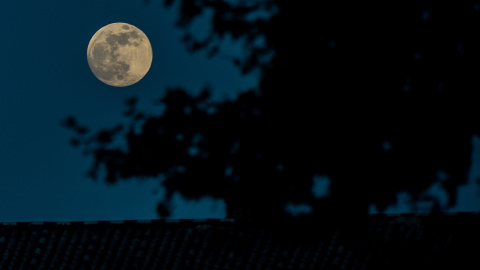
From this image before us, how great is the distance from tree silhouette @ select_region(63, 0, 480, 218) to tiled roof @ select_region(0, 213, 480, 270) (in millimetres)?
810

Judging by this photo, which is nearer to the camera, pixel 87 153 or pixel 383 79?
pixel 383 79

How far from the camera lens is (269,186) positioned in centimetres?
1376

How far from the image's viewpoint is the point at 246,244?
15.2 metres

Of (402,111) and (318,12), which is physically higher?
(318,12)

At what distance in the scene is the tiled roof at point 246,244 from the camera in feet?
47.8

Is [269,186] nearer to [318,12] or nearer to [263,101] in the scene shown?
[263,101]

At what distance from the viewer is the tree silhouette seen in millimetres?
13234

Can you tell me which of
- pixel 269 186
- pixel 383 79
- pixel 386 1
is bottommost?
pixel 269 186

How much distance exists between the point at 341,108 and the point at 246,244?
3.67m

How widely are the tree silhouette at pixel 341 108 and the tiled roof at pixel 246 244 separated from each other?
81cm

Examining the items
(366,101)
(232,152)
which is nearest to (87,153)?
(232,152)

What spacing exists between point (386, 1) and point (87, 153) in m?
6.52

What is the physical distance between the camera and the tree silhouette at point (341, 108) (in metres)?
13.2

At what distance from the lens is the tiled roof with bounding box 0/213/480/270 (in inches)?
573
